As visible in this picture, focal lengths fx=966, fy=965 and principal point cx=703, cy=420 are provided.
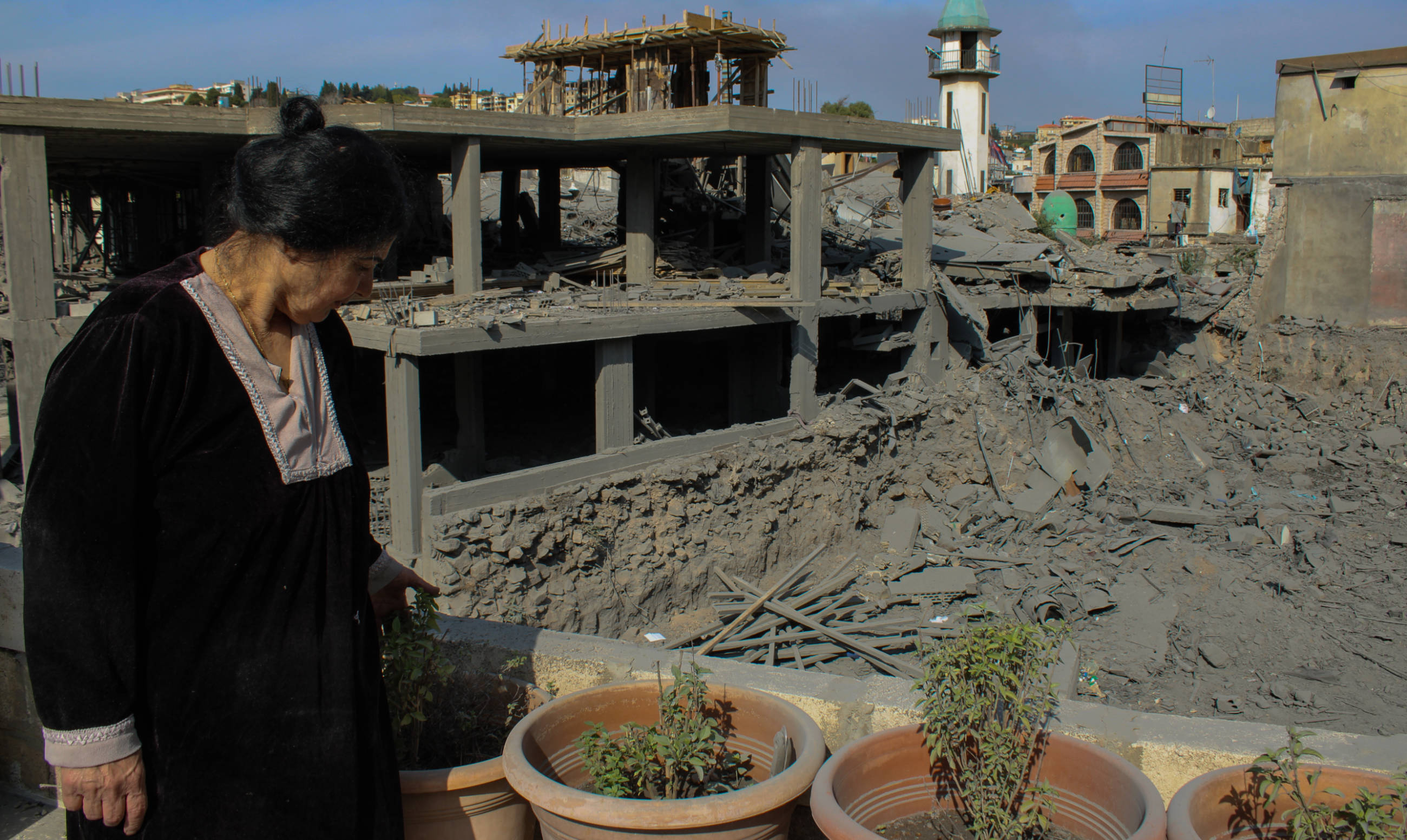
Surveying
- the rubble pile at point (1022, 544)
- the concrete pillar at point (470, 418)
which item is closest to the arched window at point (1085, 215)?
the rubble pile at point (1022, 544)

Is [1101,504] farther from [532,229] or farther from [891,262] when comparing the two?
[532,229]

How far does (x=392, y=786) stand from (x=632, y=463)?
29.4 feet

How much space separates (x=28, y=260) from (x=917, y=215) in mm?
11832

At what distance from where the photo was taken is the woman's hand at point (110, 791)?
1.80m

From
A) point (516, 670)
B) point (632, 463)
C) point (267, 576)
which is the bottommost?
point (632, 463)

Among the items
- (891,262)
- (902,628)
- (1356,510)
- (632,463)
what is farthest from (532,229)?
(1356,510)

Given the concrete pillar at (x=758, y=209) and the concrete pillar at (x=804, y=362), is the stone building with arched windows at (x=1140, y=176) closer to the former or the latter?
the concrete pillar at (x=758, y=209)

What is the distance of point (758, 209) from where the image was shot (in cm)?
1592

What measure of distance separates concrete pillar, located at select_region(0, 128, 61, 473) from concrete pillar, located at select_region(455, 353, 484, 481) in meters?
4.33

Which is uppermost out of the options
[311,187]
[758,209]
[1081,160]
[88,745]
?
[1081,160]

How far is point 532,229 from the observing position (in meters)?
19.0

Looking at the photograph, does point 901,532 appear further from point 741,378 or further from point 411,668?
point 411,668

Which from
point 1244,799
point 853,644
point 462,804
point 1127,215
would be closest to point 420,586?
point 462,804

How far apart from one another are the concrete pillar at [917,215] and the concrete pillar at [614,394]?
6.11 meters
